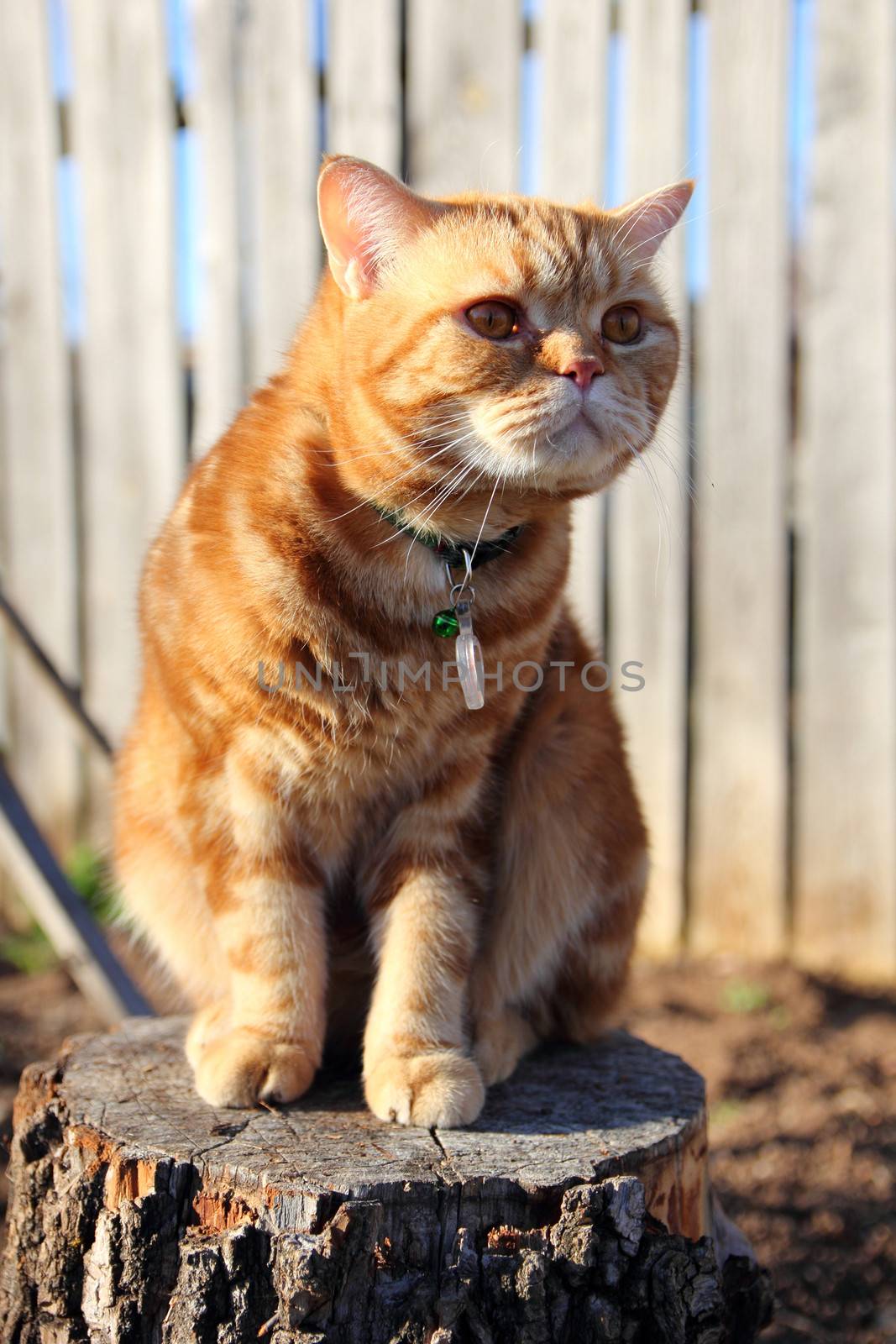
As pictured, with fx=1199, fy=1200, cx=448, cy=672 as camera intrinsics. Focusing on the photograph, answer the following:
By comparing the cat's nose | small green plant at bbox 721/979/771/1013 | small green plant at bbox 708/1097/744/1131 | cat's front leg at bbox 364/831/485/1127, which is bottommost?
small green plant at bbox 708/1097/744/1131

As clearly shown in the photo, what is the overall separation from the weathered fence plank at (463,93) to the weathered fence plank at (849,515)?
79 cm

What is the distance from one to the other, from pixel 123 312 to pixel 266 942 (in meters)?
2.47

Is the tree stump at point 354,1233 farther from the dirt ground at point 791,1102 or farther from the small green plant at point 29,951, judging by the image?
the small green plant at point 29,951

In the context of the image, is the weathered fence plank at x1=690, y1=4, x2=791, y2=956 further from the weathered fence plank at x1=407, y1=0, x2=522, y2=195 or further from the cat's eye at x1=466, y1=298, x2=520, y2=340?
the cat's eye at x1=466, y1=298, x2=520, y2=340

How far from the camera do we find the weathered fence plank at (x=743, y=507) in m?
3.06

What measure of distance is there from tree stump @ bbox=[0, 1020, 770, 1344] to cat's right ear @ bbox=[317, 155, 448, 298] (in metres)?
1.14

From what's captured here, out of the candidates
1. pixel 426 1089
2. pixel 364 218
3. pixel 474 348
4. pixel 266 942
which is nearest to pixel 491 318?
pixel 474 348

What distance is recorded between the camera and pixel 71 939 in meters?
2.69

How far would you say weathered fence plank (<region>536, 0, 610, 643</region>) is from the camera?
312 centimetres

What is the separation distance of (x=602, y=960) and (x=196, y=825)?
705mm

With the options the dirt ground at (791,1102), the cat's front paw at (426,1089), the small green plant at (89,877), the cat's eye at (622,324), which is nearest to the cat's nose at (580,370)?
the cat's eye at (622,324)

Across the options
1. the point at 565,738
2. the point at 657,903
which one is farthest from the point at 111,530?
the point at 565,738

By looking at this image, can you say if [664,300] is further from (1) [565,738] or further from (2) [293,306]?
(2) [293,306]

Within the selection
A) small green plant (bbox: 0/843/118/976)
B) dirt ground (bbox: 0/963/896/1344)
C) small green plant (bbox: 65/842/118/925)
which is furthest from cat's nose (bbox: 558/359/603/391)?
small green plant (bbox: 65/842/118/925)
